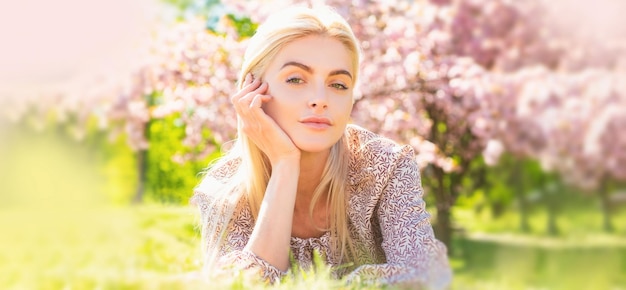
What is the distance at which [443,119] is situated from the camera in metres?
8.14

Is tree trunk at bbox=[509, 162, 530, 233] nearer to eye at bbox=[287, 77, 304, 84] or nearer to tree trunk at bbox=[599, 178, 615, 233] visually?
tree trunk at bbox=[599, 178, 615, 233]

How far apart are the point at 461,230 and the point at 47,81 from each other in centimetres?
599

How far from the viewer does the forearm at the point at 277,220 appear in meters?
2.35

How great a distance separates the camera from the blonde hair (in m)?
2.54

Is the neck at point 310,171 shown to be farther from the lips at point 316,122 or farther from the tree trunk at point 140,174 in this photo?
the tree trunk at point 140,174

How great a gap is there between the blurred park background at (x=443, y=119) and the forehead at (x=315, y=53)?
1.39 metres

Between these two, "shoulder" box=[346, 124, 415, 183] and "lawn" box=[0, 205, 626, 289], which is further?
"shoulder" box=[346, 124, 415, 183]

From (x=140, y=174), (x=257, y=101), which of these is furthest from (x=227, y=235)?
(x=140, y=174)

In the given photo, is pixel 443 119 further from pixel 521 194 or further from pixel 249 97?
pixel 249 97

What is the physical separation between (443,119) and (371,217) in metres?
5.55

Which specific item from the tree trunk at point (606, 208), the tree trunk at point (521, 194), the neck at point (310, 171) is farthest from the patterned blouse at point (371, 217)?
the tree trunk at point (521, 194)

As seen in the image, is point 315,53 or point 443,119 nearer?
point 315,53

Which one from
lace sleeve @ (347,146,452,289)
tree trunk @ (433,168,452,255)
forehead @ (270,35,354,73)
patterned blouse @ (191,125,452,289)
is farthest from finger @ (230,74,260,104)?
tree trunk @ (433,168,452,255)

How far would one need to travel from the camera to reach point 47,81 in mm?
9523
